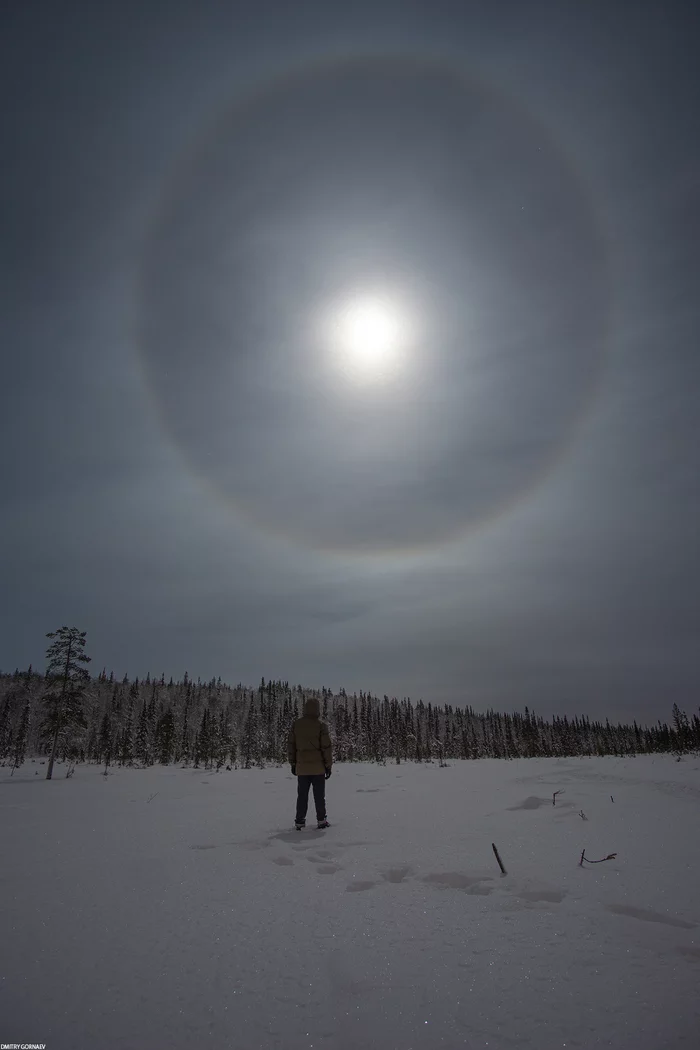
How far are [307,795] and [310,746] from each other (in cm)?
76

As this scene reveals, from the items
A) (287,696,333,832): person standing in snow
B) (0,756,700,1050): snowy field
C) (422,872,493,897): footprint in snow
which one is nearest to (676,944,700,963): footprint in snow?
(0,756,700,1050): snowy field

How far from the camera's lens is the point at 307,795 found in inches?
319

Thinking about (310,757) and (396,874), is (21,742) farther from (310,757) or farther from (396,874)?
(396,874)

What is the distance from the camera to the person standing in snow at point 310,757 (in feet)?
27.0

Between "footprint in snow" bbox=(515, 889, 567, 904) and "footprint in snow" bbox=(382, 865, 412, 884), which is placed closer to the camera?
"footprint in snow" bbox=(515, 889, 567, 904)

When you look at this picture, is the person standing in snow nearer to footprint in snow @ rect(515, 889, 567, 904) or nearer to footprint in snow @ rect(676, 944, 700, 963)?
footprint in snow @ rect(515, 889, 567, 904)

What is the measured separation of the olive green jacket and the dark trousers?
112 millimetres

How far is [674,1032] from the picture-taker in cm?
248

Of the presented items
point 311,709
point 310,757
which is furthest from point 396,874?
point 311,709

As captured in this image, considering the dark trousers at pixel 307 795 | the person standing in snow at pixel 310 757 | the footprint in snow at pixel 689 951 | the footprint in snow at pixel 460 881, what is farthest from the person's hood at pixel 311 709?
the footprint in snow at pixel 689 951

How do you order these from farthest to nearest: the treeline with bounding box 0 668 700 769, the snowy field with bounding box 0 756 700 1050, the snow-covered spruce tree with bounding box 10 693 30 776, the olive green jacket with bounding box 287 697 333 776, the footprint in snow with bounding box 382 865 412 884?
the treeline with bounding box 0 668 700 769, the snow-covered spruce tree with bounding box 10 693 30 776, the olive green jacket with bounding box 287 697 333 776, the footprint in snow with bounding box 382 865 412 884, the snowy field with bounding box 0 756 700 1050

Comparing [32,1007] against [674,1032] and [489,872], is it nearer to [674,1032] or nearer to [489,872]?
[674,1032]

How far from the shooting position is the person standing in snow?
822cm

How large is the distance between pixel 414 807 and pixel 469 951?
709 cm
